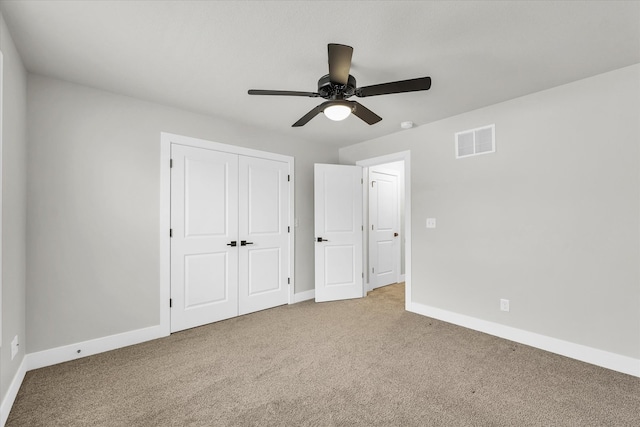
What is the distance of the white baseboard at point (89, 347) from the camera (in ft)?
7.88

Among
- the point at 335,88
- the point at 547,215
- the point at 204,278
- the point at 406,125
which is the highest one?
the point at 406,125

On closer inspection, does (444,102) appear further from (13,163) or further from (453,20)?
(13,163)

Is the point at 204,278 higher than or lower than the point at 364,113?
lower

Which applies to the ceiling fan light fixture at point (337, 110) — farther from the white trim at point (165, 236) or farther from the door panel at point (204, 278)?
the door panel at point (204, 278)

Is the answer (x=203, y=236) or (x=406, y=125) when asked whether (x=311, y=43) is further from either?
(x=203, y=236)

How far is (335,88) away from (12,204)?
237cm

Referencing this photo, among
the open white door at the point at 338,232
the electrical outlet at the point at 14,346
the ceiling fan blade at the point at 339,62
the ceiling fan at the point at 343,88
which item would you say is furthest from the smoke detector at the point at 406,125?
the electrical outlet at the point at 14,346

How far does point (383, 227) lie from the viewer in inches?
202

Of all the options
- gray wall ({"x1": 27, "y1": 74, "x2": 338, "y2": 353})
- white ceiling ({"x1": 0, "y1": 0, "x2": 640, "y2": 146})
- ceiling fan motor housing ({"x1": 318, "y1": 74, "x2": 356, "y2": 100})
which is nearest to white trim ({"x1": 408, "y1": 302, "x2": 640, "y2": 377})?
white ceiling ({"x1": 0, "y1": 0, "x2": 640, "y2": 146})

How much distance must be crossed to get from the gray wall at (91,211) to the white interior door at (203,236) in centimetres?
22

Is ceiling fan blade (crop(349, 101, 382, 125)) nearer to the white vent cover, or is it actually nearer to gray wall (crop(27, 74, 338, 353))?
the white vent cover

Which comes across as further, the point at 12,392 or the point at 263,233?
the point at 263,233

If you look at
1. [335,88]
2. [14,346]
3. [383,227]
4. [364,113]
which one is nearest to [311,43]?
[335,88]

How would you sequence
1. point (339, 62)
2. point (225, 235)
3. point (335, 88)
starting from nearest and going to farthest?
point (339, 62) < point (335, 88) < point (225, 235)
